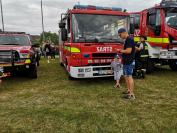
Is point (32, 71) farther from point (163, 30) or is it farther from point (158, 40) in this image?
point (163, 30)

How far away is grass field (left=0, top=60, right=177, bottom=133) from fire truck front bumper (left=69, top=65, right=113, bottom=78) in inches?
16.1

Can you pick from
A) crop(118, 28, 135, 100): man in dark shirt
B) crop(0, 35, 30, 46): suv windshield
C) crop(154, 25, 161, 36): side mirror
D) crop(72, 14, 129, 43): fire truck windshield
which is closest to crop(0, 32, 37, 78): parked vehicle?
crop(0, 35, 30, 46): suv windshield

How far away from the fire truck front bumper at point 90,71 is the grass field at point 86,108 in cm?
41

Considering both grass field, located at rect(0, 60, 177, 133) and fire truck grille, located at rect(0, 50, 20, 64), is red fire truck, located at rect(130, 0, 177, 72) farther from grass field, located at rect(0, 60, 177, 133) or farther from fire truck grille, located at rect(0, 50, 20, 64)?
fire truck grille, located at rect(0, 50, 20, 64)

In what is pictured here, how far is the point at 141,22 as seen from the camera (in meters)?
12.8

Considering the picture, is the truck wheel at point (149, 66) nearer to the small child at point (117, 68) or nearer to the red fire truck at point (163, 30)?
the red fire truck at point (163, 30)

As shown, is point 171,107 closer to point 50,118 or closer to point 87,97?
point 87,97

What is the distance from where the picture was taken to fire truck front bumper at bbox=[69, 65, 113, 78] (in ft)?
29.3

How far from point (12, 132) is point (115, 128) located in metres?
1.91

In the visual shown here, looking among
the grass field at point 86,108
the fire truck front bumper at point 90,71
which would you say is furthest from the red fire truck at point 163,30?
the fire truck front bumper at point 90,71

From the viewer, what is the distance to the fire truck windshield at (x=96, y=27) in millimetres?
9156

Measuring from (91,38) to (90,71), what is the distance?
114 centimetres

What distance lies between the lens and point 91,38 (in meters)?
9.18

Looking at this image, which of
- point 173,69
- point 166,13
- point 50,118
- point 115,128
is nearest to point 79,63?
point 50,118
